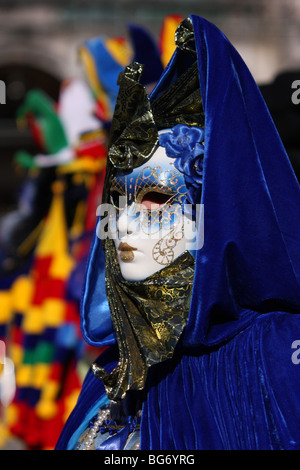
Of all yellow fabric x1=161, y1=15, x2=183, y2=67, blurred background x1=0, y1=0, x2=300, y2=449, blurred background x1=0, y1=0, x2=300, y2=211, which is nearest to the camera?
yellow fabric x1=161, y1=15, x2=183, y2=67

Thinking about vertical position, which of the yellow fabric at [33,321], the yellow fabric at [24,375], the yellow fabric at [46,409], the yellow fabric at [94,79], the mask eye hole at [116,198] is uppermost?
the yellow fabric at [94,79]

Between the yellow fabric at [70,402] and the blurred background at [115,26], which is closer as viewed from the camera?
the yellow fabric at [70,402]

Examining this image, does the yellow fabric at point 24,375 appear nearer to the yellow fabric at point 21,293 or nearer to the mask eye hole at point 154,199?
the yellow fabric at point 21,293

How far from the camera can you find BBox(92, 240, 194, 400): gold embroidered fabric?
67.7 inches

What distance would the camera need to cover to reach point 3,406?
4.23 metres

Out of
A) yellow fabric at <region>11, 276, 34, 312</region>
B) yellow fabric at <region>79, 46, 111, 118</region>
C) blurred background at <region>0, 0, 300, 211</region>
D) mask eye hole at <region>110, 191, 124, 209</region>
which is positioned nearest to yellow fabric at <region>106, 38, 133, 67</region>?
yellow fabric at <region>79, 46, 111, 118</region>

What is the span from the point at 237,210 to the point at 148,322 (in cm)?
35

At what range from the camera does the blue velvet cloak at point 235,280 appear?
5.27 feet

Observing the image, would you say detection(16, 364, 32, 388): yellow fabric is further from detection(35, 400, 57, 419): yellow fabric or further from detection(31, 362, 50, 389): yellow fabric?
detection(35, 400, 57, 419): yellow fabric

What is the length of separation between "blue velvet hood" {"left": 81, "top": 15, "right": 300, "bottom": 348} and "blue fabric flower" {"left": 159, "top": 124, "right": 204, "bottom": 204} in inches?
3.2

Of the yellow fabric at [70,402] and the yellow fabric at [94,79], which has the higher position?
the yellow fabric at [94,79]

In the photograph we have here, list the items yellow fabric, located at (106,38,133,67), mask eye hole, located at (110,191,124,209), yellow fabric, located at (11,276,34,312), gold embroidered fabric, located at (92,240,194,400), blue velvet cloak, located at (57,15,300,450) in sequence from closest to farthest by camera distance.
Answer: blue velvet cloak, located at (57,15,300,450), gold embroidered fabric, located at (92,240,194,400), mask eye hole, located at (110,191,124,209), yellow fabric, located at (106,38,133,67), yellow fabric, located at (11,276,34,312)

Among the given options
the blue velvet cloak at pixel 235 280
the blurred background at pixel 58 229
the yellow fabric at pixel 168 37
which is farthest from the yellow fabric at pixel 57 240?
the blue velvet cloak at pixel 235 280

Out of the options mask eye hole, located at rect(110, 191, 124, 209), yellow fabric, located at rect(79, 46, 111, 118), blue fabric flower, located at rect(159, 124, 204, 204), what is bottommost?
mask eye hole, located at rect(110, 191, 124, 209)
